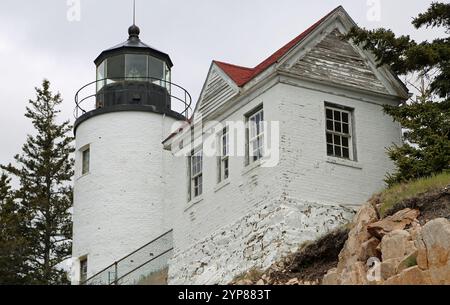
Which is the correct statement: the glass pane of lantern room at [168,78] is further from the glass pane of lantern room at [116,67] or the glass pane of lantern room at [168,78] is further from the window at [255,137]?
the window at [255,137]

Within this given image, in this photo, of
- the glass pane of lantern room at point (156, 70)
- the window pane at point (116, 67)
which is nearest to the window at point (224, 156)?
the glass pane of lantern room at point (156, 70)

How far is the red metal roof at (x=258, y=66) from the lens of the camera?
2472 cm

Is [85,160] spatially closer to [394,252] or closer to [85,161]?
[85,161]

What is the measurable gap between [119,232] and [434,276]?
17162 mm

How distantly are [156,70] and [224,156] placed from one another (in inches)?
411

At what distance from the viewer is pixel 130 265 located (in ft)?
102

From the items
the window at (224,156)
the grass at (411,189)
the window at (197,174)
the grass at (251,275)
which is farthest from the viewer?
the window at (197,174)

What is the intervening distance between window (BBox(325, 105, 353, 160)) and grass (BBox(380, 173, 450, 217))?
149 inches

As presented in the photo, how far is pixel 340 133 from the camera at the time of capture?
2462cm

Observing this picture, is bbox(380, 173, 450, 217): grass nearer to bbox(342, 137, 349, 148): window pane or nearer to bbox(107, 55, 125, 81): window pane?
bbox(342, 137, 349, 148): window pane

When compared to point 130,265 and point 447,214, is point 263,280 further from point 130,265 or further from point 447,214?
point 130,265

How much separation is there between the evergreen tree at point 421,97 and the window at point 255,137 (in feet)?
9.66

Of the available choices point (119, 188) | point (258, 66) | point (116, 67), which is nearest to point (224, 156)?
point (258, 66)
